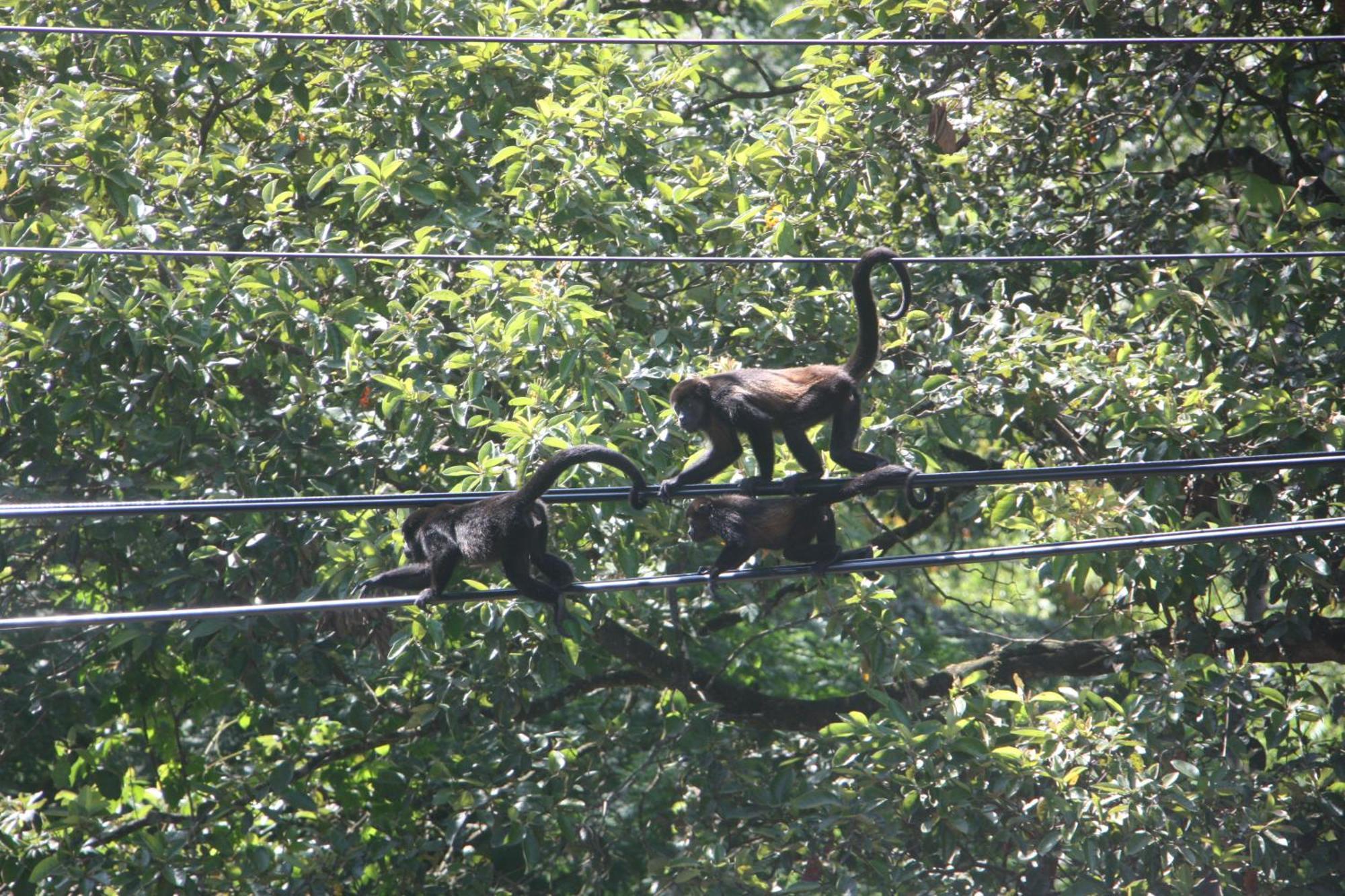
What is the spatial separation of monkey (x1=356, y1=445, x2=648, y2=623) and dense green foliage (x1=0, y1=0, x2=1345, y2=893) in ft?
1.32

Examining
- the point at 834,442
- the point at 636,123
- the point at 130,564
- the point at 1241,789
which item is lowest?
the point at 1241,789

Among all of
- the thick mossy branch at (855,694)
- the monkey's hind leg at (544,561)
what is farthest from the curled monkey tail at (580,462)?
the thick mossy branch at (855,694)

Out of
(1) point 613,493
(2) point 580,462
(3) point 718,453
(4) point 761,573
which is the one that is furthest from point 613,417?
(4) point 761,573

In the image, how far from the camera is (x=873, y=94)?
7.11 m

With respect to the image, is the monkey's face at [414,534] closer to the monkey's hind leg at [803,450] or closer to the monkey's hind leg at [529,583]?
the monkey's hind leg at [529,583]

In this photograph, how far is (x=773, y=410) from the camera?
5.36 m

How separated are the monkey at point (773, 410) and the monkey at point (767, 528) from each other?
14cm

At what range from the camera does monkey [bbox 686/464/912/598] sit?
17.5 ft

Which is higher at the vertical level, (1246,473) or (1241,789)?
(1246,473)

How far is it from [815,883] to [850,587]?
1362mm

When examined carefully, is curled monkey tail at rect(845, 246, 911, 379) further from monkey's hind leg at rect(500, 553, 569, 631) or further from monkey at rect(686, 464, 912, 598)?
monkey's hind leg at rect(500, 553, 569, 631)

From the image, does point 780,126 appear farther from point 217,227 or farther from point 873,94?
point 217,227

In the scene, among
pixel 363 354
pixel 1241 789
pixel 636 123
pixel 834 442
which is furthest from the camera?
pixel 636 123

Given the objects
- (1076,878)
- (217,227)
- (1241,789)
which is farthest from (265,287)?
(1241,789)
